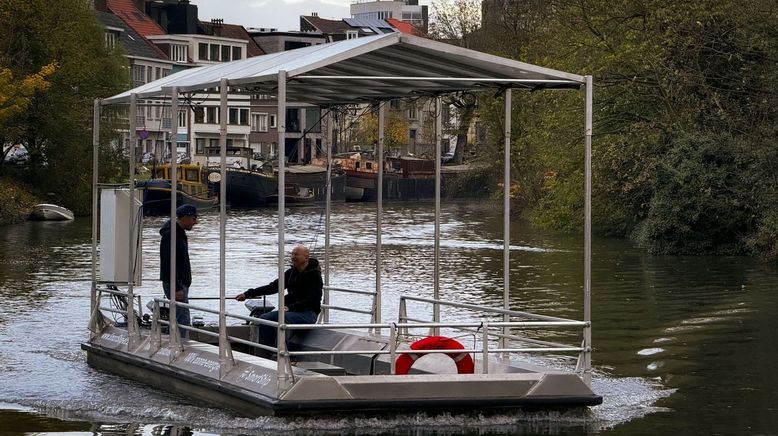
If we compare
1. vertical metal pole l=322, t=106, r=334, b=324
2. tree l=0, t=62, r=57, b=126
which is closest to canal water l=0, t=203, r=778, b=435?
vertical metal pole l=322, t=106, r=334, b=324

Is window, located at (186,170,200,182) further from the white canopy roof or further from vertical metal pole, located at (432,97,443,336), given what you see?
vertical metal pole, located at (432,97,443,336)

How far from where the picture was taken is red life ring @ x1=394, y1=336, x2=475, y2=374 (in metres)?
15.2

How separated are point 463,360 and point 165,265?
168 inches

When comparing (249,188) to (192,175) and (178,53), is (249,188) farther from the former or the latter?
(178,53)

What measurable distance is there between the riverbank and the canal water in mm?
4190

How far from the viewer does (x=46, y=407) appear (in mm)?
16578

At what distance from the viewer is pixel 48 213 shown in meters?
60.8

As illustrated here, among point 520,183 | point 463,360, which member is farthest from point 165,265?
point 520,183

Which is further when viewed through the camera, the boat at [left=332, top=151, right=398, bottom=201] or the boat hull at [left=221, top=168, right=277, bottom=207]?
the boat at [left=332, top=151, right=398, bottom=201]

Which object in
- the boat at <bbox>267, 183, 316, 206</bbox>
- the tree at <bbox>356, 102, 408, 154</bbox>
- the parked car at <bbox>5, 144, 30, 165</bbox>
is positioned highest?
the tree at <bbox>356, 102, 408, 154</bbox>

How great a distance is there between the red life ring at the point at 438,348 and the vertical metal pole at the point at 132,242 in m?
4.00

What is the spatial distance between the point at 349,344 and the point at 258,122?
111929 mm

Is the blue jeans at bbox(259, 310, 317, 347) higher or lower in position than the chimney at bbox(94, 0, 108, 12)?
lower

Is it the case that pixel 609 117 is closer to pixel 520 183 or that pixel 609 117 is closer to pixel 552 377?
pixel 520 183
